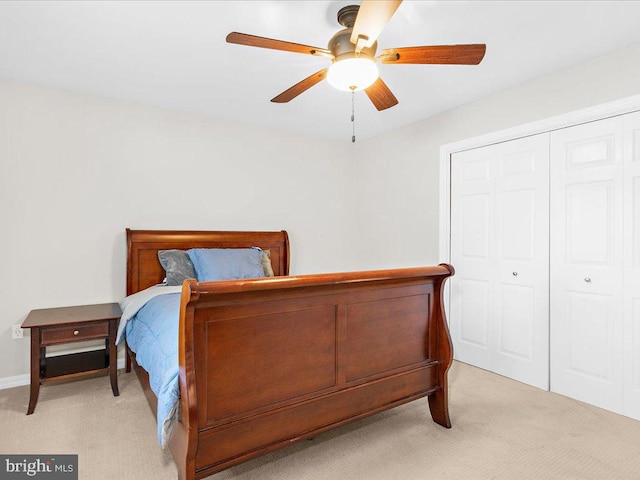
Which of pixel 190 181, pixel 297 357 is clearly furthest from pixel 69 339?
pixel 297 357

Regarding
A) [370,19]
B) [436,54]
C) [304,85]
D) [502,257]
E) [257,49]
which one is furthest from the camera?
[502,257]

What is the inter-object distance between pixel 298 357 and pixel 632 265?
90.9 inches

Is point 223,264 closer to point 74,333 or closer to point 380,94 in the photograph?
point 74,333

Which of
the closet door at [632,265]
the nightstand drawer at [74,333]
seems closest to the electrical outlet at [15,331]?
the nightstand drawer at [74,333]

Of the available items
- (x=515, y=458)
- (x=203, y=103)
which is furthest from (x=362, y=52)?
(x=515, y=458)

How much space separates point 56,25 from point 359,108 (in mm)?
2358

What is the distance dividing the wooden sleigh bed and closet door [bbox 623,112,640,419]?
→ 50.5 inches

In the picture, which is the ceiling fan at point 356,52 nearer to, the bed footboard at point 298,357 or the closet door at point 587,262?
the bed footboard at point 298,357

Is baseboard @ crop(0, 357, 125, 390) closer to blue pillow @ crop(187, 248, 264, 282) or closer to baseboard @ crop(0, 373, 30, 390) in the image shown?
baseboard @ crop(0, 373, 30, 390)

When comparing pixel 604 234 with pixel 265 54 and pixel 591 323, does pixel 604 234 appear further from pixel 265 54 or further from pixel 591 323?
pixel 265 54

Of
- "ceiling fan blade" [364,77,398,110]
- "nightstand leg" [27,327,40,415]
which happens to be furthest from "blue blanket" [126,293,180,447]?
"ceiling fan blade" [364,77,398,110]

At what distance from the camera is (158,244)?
135 inches

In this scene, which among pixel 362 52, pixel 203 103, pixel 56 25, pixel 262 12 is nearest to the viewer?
pixel 362 52

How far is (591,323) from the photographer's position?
8.84 ft
